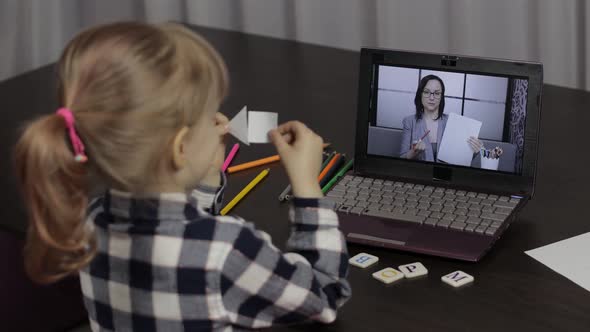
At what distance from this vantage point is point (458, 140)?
4.80 feet

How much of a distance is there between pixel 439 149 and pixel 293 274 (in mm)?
475

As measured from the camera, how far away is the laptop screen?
1429 millimetres

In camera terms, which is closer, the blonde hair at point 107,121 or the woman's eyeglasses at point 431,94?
the blonde hair at point 107,121

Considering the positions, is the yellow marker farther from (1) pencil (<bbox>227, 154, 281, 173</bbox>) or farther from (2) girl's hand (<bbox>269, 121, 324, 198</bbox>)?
(2) girl's hand (<bbox>269, 121, 324, 198</bbox>)

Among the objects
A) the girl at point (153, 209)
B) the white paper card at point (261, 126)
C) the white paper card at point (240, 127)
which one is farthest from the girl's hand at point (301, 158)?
the white paper card at point (240, 127)

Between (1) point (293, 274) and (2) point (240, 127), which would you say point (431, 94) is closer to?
(2) point (240, 127)

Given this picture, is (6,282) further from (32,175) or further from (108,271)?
(32,175)

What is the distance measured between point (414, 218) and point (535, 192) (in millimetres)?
227

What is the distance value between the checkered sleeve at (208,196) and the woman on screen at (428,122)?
0.33m

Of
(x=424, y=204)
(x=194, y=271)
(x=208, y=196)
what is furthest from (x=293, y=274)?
(x=424, y=204)

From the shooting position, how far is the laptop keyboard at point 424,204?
4.57 feet

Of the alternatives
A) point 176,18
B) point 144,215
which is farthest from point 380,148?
point 176,18

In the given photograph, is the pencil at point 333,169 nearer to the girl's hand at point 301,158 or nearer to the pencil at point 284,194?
the pencil at point 284,194

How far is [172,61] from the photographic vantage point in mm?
999
